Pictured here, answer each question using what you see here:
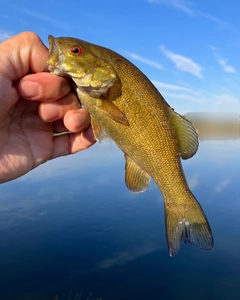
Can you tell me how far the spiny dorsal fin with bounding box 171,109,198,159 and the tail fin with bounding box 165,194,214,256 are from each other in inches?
20.0

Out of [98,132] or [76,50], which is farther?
[98,132]

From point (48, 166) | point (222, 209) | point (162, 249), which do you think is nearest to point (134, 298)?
point (162, 249)

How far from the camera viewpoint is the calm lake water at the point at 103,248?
18703 millimetres

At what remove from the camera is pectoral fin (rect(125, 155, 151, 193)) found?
3238 mm

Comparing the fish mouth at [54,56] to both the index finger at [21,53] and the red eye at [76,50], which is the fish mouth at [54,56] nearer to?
the red eye at [76,50]

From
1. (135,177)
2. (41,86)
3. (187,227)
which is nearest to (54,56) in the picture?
(41,86)

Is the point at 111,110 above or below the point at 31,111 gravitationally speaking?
below

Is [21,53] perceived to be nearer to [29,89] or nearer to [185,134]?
[29,89]

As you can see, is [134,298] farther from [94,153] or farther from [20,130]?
[94,153]

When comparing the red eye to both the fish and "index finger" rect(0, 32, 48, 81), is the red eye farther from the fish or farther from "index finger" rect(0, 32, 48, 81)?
"index finger" rect(0, 32, 48, 81)

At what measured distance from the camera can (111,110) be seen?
117 inches

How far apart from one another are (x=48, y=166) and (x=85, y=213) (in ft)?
59.1

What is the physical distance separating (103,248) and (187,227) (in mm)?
19719

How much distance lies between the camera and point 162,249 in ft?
72.3
